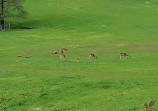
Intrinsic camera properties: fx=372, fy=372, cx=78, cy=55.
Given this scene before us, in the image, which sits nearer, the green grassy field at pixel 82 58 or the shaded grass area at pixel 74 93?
the shaded grass area at pixel 74 93

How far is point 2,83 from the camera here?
22.7 metres

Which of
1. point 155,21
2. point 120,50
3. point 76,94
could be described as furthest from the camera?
point 155,21

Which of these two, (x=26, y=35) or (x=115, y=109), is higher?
(x=115, y=109)

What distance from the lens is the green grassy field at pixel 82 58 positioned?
61.1 feet

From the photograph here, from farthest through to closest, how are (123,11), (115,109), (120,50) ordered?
(123,11)
(120,50)
(115,109)

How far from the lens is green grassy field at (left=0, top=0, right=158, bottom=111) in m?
18.6

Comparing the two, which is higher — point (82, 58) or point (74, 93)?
point (74, 93)

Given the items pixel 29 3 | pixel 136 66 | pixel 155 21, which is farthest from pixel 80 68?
pixel 29 3

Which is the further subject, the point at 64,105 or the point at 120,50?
the point at 120,50

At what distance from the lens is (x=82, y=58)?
39656 millimetres

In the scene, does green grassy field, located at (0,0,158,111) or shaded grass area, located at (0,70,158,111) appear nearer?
shaded grass area, located at (0,70,158,111)

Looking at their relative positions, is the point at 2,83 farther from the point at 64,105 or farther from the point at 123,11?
the point at 123,11

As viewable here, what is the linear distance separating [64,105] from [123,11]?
243 feet

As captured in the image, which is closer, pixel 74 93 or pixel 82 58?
pixel 74 93
